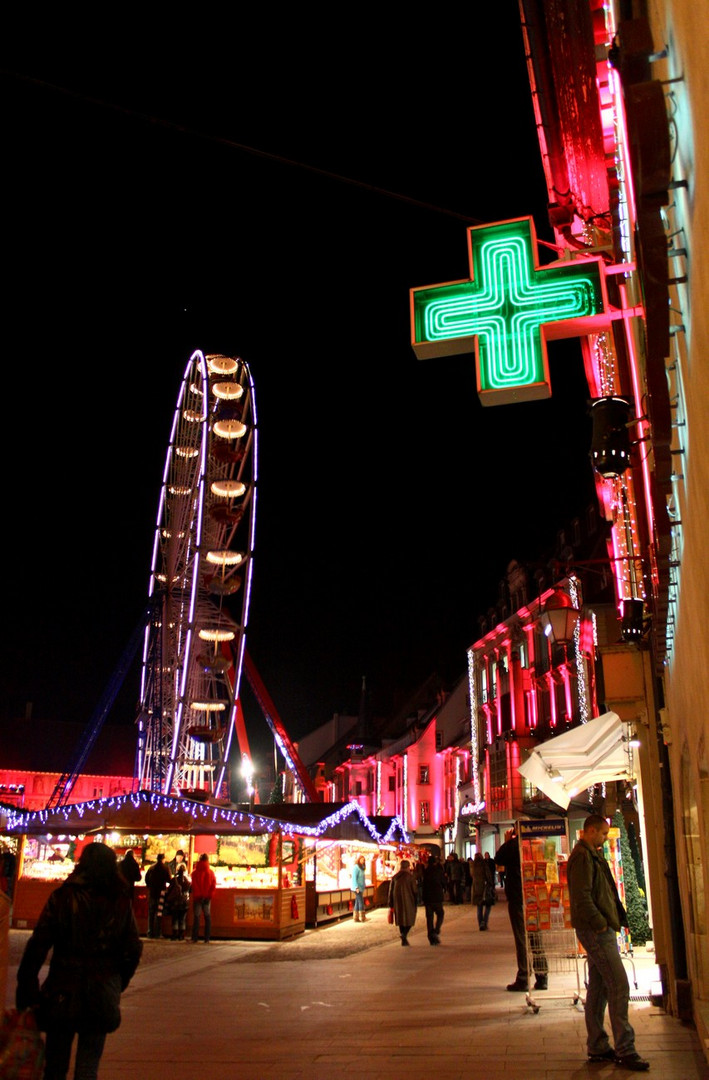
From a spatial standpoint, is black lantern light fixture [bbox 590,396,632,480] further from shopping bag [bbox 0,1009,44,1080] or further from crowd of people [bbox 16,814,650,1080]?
shopping bag [bbox 0,1009,44,1080]

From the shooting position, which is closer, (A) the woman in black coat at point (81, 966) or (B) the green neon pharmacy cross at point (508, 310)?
(A) the woman in black coat at point (81, 966)

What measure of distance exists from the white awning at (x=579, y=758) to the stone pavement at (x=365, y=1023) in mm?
2083

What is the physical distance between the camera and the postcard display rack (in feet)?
35.6

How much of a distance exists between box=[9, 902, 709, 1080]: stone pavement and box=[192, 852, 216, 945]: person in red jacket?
266 cm

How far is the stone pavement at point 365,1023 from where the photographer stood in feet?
24.1

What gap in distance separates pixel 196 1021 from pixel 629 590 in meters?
6.88

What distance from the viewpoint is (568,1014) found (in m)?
9.74

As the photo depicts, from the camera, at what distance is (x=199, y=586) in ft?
124

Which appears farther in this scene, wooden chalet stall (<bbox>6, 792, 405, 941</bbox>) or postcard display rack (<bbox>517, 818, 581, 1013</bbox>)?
wooden chalet stall (<bbox>6, 792, 405, 941</bbox>)

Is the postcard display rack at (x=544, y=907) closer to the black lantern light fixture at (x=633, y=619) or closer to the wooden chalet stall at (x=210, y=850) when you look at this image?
the black lantern light fixture at (x=633, y=619)

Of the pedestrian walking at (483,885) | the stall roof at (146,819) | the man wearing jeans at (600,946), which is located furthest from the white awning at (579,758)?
the stall roof at (146,819)

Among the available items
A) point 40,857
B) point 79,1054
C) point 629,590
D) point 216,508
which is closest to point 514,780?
point 216,508

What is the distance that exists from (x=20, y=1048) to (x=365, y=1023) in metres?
6.07

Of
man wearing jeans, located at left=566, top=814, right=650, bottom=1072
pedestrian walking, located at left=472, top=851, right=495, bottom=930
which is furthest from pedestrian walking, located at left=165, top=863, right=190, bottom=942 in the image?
man wearing jeans, located at left=566, top=814, right=650, bottom=1072
